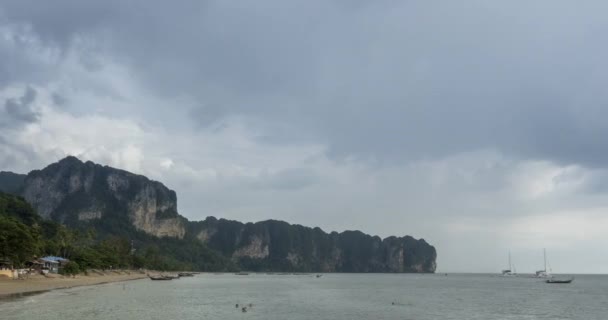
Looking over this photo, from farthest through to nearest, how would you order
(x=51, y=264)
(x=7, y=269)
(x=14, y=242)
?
1. (x=51, y=264)
2. (x=7, y=269)
3. (x=14, y=242)

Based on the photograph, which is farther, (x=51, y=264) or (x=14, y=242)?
(x=51, y=264)

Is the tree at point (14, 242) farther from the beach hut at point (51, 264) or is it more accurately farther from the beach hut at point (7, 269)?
the beach hut at point (51, 264)

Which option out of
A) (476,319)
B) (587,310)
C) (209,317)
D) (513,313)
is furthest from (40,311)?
(587,310)

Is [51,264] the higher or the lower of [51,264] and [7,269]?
the higher

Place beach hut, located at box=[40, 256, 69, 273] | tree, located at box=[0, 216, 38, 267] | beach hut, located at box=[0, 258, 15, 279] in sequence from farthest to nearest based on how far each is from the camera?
beach hut, located at box=[40, 256, 69, 273] → beach hut, located at box=[0, 258, 15, 279] → tree, located at box=[0, 216, 38, 267]

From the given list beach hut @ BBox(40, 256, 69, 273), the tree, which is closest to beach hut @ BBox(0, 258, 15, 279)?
the tree

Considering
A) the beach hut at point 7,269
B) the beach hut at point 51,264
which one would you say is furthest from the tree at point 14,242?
Answer: the beach hut at point 51,264

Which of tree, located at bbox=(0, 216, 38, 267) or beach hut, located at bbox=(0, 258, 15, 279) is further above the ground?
tree, located at bbox=(0, 216, 38, 267)

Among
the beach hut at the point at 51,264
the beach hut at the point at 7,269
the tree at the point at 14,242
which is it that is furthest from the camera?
the beach hut at the point at 51,264

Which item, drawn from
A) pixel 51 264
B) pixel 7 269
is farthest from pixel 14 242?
pixel 51 264

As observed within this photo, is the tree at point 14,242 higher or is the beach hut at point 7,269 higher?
the tree at point 14,242

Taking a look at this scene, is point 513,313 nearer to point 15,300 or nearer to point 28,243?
point 15,300

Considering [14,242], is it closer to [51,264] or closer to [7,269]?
[7,269]

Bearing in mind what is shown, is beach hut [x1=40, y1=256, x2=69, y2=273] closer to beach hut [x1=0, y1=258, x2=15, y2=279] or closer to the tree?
beach hut [x1=0, y1=258, x2=15, y2=279]
